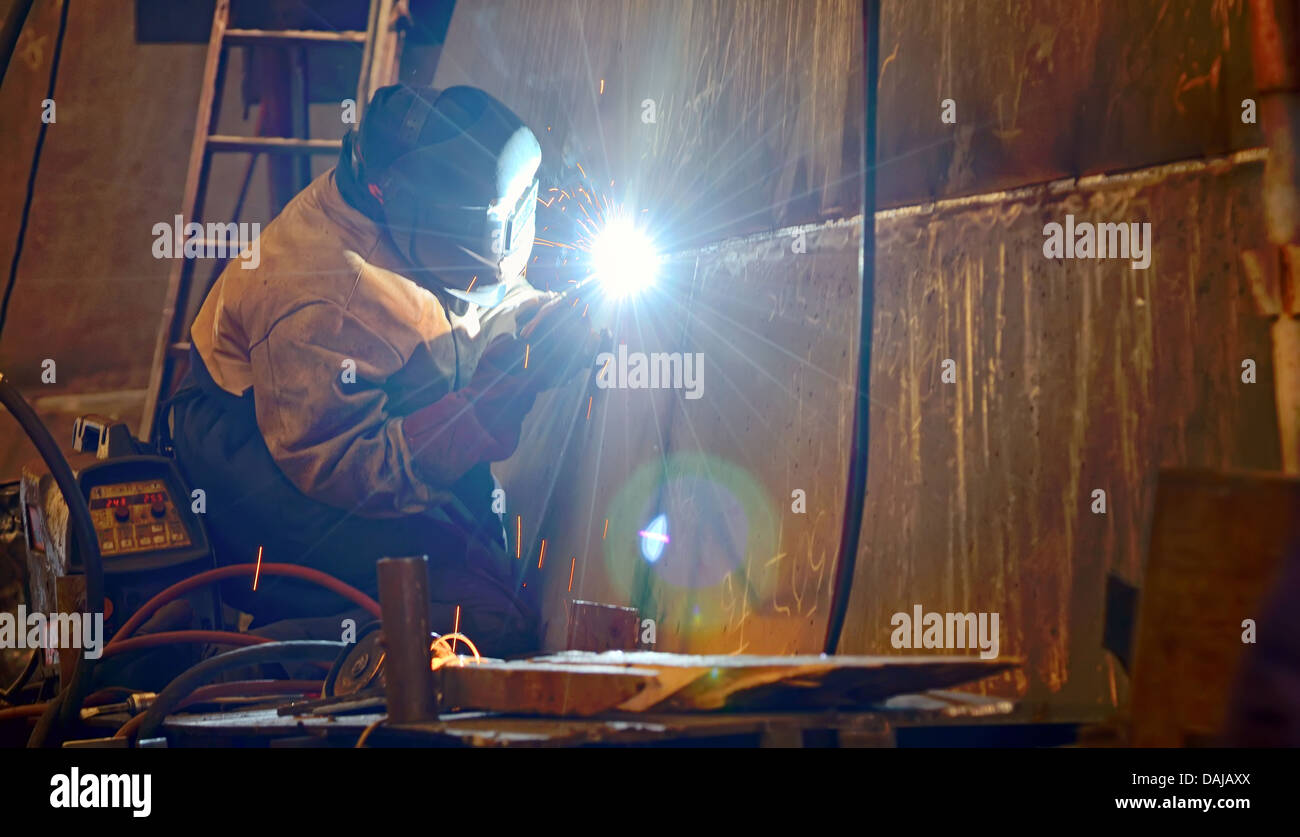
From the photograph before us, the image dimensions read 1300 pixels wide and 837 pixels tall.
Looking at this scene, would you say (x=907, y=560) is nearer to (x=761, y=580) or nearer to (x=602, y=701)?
(x=761, y=580)

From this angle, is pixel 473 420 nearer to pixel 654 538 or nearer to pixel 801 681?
pixel 654 538

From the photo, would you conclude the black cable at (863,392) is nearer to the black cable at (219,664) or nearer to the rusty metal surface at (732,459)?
the rusty metal surface at (732,459)

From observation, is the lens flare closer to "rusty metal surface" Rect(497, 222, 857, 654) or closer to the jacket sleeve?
"rusty metal surface" Rect(497, 222, 857, 654)

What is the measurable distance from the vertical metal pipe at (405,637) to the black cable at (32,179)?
4.89m

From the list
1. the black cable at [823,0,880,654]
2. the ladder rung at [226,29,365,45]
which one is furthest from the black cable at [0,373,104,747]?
the ladder rung at [226,29,365,45]

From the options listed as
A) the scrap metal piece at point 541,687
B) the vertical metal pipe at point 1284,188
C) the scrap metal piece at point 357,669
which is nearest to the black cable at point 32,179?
the scrap metal piece at point 357,669

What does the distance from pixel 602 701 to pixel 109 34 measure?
18.0 feet

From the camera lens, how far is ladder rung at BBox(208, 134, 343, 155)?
4742 millimetres

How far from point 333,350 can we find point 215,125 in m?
2.33

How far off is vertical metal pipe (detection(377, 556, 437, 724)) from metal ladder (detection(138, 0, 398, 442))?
3.72 metres

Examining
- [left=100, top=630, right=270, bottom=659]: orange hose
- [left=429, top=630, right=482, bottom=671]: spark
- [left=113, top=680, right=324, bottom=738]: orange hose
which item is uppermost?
[left=429, top=630, right=482, bottom=671]: spark

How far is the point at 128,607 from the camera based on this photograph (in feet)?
9.92

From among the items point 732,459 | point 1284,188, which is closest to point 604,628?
point 732,459
